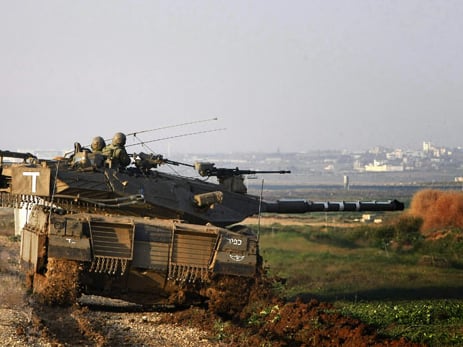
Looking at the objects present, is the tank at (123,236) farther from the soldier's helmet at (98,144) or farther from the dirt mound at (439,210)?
the dirt mound at (439,210)

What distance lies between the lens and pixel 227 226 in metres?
19.1

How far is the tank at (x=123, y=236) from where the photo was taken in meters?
15.9

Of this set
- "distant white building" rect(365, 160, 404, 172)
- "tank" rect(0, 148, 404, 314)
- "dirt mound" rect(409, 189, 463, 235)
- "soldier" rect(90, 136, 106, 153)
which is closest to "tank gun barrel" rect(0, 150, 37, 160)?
"tank" rect(0, 148, 404, 314)

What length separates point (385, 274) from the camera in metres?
22.1

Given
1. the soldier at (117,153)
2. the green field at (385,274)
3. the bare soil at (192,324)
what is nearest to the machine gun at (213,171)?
the soldier at (117,153)

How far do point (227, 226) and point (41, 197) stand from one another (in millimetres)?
4009

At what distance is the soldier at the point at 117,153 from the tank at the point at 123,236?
12cm

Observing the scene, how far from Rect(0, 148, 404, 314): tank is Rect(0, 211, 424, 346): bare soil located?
0.93 ft

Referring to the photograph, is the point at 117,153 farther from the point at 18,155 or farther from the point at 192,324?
the point at 192,324

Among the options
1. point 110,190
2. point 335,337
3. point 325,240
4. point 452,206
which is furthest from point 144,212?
point 452,206

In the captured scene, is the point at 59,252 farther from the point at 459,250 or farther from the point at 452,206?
the point at 452,206

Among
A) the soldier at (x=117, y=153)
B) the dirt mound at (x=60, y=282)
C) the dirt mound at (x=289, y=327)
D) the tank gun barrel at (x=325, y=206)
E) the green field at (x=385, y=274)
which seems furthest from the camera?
the tank gun barrel at (x=325, y=206)

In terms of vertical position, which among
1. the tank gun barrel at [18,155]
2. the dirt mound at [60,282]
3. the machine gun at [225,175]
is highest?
the tank gun barrel at [18,155]

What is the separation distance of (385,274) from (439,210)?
755cm
